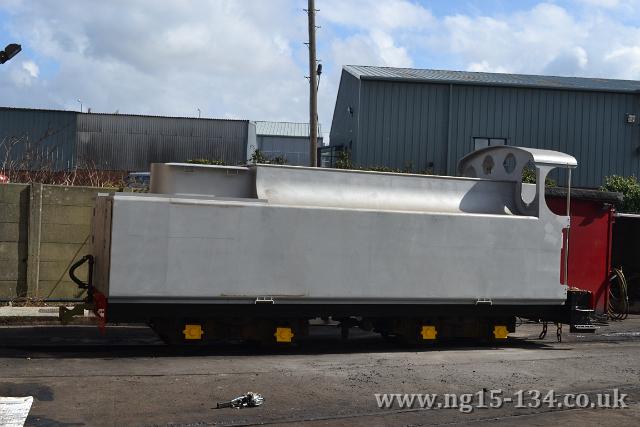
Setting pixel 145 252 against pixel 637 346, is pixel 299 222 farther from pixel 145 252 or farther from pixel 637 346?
pixel 637 346

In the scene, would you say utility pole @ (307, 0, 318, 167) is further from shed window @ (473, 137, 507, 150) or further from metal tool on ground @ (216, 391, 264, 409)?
shed window @ (473, 137, 507, 150)

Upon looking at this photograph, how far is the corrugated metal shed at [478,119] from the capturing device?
1197 inches

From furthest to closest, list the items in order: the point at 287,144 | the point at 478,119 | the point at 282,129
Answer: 1. the point at 282,129
2. the point at 287,144
3. the point at 478,119

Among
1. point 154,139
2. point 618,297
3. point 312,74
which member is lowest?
point 618,297

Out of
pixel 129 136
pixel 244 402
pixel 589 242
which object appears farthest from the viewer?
pixel 129 136

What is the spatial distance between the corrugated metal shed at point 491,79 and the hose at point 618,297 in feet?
48.6

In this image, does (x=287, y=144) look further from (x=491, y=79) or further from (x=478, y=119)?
(x=478, y=119)

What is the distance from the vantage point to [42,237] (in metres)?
14.9

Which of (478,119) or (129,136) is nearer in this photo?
(478,119)

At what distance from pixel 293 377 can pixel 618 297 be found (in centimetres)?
999

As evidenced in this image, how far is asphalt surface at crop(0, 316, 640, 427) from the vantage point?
784 centimetres

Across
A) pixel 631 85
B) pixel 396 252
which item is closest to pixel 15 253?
pixel 396 252

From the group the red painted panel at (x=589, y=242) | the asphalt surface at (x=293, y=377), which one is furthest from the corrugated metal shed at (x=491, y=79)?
the asphalt surface at (x=293, y=377)

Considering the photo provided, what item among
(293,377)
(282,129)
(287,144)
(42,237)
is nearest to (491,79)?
(42,237)
